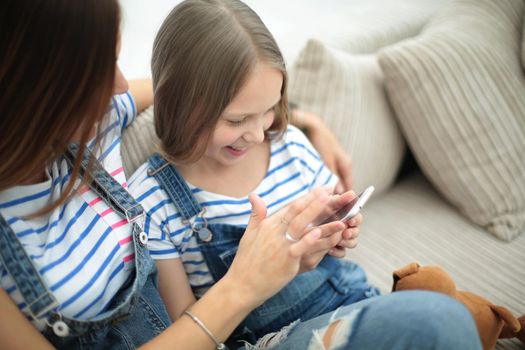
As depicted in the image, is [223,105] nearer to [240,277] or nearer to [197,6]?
[197,6]

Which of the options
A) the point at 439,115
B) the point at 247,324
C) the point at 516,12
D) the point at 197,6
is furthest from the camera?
the point at 516,12

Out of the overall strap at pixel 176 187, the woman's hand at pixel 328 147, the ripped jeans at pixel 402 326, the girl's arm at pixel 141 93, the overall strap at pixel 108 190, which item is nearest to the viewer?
the ripped jeans at pixel 402 326

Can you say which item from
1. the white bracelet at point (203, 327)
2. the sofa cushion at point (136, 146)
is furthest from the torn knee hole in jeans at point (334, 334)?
the sofa cushion at point (136, 146)

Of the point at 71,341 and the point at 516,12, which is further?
the point at 516,12

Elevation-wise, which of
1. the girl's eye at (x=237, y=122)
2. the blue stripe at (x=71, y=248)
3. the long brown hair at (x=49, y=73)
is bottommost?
the blue stripe at (x=71, y=248)

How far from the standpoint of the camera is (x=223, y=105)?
2.42ft

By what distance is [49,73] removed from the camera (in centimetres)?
50

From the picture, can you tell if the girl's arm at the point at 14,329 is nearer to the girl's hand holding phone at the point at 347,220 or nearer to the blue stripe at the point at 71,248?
the blue stripe at the point at 71,248

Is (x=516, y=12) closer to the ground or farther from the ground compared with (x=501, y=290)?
farther from the ground

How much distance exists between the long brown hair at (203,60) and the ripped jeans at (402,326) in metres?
0.38

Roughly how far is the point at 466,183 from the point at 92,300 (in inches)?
38.3

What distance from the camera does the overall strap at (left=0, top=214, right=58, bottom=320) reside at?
1.86ft

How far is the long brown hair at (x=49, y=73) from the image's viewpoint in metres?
0.47

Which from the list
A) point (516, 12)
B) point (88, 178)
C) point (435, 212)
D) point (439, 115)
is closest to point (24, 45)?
point (88, 178)
